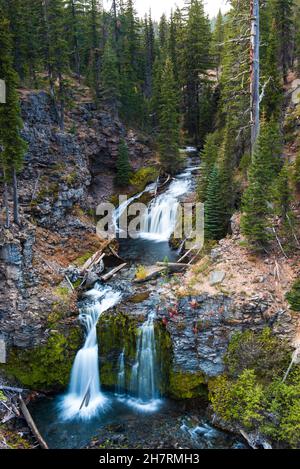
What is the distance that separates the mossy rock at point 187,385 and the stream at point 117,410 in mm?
394

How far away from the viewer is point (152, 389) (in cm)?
1427

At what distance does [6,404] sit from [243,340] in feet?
29.2

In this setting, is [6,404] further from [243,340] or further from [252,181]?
[252,181]

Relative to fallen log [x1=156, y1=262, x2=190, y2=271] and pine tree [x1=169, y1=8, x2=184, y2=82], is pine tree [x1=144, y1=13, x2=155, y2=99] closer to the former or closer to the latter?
Result: pine tree [x1=169, y1=8, x2=184, y2=82]

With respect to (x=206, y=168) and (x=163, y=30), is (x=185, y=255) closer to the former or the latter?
(x=206, y=168)

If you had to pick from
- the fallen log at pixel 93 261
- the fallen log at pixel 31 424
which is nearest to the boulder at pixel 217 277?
the fallen log at pixel 93 261

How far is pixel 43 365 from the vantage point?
14.8m

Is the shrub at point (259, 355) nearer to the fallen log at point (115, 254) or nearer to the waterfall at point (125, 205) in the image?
the fallen log at point (115, 254)

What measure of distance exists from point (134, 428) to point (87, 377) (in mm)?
3160

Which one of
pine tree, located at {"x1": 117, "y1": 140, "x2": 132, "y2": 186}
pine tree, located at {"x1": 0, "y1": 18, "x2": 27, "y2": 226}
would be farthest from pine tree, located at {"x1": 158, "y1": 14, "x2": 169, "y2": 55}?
pine tree, located at {"x1": 0, "y1": 18, "x2": 27, "y2": 226}

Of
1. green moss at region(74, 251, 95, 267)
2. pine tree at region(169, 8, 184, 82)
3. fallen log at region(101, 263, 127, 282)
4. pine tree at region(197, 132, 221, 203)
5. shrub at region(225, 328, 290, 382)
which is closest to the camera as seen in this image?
Answer: shrub at region(225, 328, 290, 382)

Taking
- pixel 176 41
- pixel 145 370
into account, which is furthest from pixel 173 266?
pixel 176 41

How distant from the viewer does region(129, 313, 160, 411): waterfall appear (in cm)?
1425

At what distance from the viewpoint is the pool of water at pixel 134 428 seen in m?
11.9
